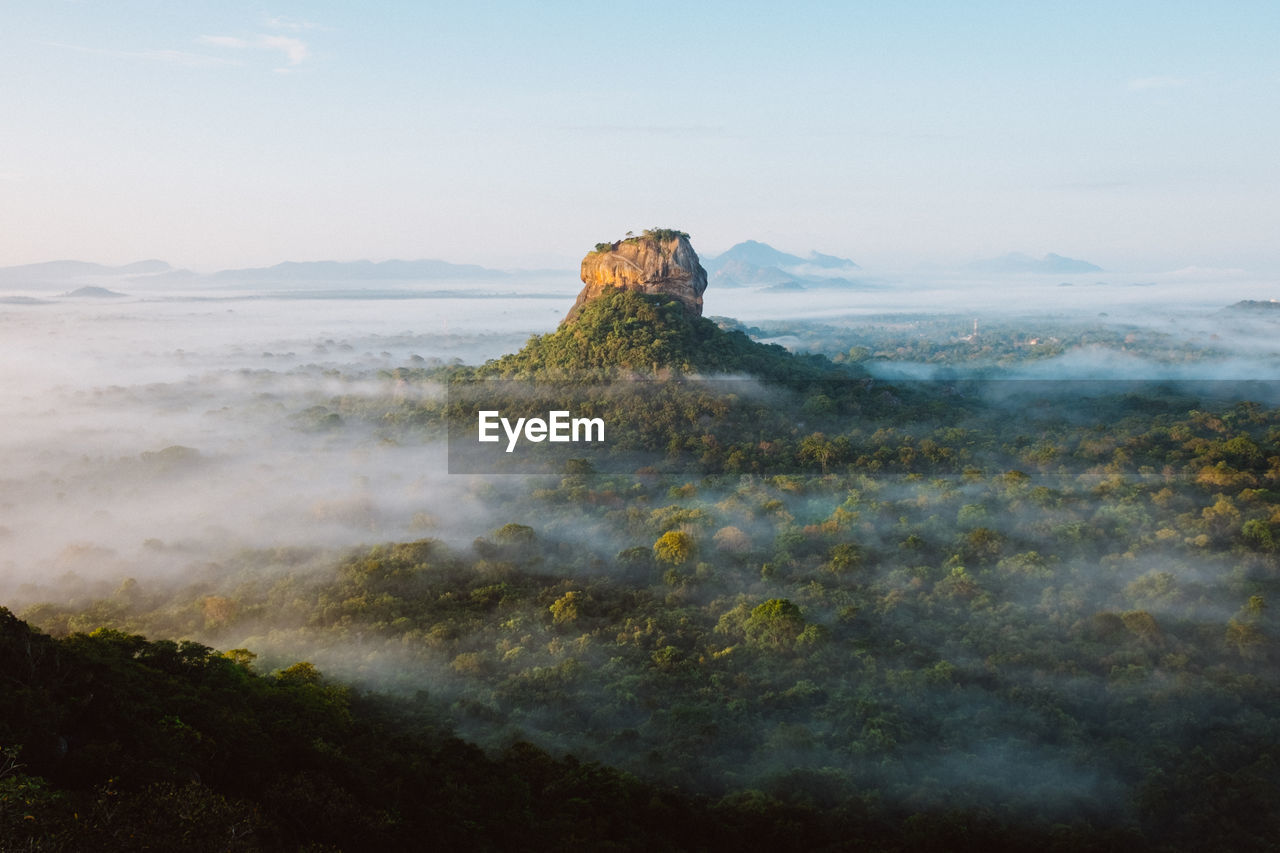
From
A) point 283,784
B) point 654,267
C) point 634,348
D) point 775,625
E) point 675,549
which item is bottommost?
point 775,625

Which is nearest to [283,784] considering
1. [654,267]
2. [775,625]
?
[775,625]

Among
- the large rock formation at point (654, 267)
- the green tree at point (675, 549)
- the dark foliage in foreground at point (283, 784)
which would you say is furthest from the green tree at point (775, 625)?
the large rock formation at point (654, 267)

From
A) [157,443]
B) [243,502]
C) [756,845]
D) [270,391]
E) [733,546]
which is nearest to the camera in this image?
[756,845]

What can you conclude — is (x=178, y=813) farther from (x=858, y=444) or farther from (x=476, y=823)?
(x=858, y=444)

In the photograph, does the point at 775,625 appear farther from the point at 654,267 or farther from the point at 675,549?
the point at 654,267

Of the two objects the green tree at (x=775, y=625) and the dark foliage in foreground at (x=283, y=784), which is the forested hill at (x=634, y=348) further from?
the dark foliage in foreground at (x=283, y=784)

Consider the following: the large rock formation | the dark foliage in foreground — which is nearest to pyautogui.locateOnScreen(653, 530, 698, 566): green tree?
the dark foliage in foreground

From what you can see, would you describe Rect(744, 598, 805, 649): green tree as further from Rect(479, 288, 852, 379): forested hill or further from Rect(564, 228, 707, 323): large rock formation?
Rect(564, 228, 707, 323): large rock formation

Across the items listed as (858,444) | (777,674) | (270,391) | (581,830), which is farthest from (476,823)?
(270,391)
